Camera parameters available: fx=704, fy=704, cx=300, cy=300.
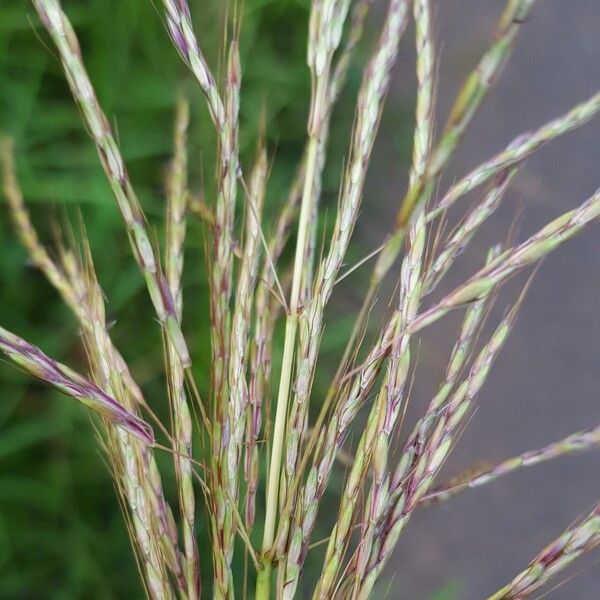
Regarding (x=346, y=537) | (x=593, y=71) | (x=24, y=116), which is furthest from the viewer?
(x=593, y=71)

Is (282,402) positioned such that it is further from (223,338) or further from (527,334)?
(527,334)

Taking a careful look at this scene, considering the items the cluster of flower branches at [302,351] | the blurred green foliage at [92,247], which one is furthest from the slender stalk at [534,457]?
the blurred green foliage at [92,247]

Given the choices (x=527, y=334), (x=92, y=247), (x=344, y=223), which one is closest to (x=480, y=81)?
(x=344, y=223)

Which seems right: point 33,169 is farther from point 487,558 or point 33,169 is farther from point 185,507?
point 487,558

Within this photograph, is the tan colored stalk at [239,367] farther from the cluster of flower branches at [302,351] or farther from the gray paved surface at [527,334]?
the gray paved surface at [527,334]

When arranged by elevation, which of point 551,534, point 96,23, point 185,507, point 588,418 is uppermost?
point 96,23

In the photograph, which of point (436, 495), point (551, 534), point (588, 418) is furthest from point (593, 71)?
point (436, 495)

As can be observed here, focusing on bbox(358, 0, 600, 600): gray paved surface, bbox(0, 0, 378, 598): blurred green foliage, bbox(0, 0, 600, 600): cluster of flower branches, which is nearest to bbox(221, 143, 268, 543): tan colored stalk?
bbox(0, 0, 600, 600): cluster of flower branches

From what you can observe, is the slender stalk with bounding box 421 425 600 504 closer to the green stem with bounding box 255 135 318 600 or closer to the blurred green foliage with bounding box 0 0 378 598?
the green stem with bounding box 255 135 318 600
